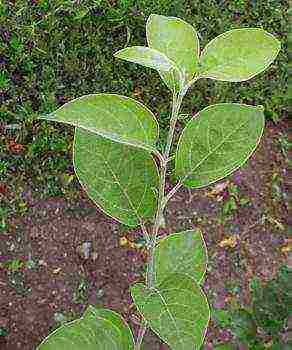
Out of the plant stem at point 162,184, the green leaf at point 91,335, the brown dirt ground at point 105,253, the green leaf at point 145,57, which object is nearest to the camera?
the green leaf at point 145,57

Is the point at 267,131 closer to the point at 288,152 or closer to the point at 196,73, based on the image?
the point at 288,152

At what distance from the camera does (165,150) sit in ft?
3.36

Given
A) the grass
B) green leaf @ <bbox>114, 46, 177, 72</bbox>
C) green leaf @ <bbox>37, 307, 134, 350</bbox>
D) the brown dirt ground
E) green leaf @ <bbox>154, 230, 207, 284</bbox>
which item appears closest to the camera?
green leaf @ <bbox>114, 46, 177, 72</bbox>

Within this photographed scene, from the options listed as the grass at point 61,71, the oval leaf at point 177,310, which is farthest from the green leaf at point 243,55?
the grass at point 61,71

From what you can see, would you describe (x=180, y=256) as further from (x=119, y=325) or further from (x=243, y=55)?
(x=243, y=55)

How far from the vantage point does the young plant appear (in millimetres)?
945

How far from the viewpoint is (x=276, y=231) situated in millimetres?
2855

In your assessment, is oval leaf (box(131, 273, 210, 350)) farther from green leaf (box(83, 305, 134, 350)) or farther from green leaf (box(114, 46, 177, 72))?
green leaf (box(114, 46, 177, 72))

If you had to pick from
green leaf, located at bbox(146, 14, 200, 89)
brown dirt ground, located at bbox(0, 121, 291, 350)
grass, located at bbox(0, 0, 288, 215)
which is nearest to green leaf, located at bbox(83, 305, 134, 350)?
green leaf, located at bbox(146, 14, 200, 89)

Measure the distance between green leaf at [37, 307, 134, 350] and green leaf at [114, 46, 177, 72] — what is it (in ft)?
1.49

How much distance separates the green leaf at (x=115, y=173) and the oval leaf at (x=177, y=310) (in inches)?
4.8

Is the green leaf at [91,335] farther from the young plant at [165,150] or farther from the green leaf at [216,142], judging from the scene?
the green leaf at [216,142]

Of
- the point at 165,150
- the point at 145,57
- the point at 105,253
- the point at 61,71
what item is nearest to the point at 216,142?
the point at 165,150

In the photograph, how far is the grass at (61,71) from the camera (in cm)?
271
